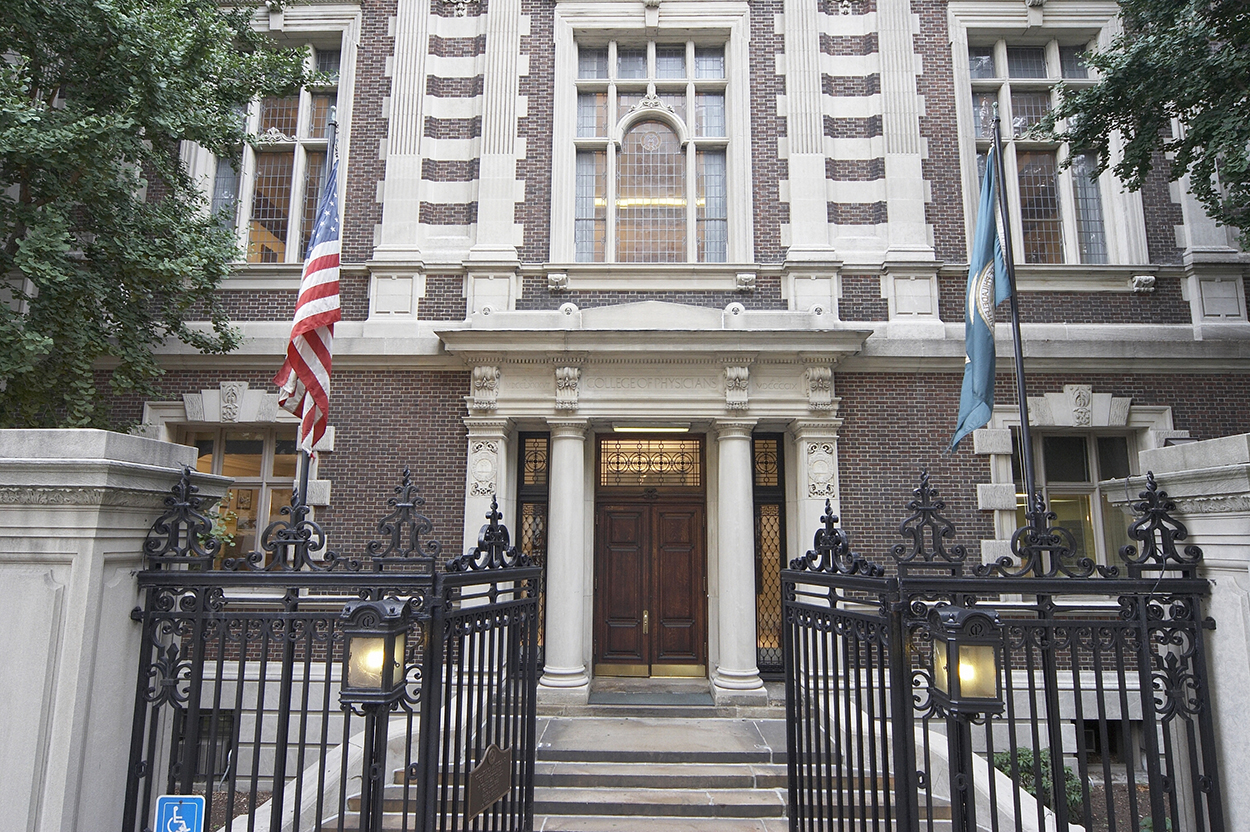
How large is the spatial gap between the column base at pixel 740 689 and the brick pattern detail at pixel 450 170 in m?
8.13

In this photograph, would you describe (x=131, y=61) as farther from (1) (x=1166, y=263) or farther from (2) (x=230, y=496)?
(1) (x=1166, y=263)

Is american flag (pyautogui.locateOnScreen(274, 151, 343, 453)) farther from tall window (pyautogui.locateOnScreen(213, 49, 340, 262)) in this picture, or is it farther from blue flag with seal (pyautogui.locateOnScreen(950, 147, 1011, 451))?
blue flag with seal (pyautogui.locateOnScreen(950, 147, 1011, 451))

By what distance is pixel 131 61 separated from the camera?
7602mm

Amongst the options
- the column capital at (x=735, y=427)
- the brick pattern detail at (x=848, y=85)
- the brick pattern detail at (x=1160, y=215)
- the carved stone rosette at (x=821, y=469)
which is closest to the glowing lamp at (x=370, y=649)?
the column capital at (x=735, y=427)

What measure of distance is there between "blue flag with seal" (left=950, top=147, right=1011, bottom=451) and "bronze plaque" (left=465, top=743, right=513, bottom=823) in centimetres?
680

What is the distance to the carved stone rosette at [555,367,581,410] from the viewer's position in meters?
9.50

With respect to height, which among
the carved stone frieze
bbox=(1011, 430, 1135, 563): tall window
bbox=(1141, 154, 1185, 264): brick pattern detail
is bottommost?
bbox=(1011, 430, 1135, 563): tall window

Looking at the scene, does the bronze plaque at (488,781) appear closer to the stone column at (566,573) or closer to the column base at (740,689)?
the stone column at (566,573)

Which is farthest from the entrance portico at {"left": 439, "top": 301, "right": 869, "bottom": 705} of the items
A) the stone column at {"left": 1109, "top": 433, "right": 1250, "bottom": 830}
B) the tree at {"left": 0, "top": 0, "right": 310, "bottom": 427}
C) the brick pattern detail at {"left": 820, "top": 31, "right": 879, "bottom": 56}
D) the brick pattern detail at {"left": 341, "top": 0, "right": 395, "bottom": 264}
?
the stone column at {"left": 1109, "top": 433, "right": 1250, "bottom": 830}

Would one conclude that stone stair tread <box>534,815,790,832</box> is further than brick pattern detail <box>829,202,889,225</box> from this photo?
No

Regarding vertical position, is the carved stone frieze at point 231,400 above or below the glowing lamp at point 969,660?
above

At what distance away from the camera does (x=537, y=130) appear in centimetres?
1079

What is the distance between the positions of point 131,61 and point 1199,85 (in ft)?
39.5

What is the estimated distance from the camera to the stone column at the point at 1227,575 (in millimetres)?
3131
